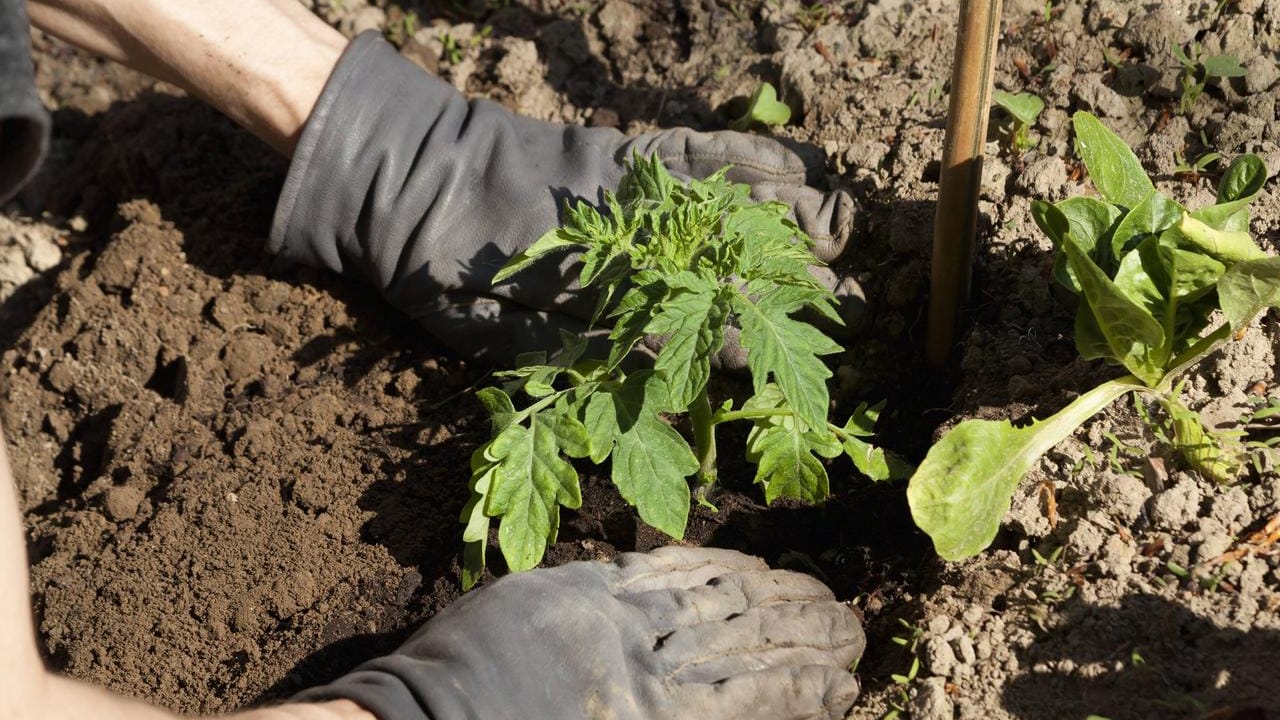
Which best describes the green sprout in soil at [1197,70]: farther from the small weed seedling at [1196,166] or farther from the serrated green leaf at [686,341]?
the serrated green leaf at [686,341]

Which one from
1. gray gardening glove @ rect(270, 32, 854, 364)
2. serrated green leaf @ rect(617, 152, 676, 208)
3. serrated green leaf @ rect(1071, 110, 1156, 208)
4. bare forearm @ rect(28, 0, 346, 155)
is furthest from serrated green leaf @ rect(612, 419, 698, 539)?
bare forearm @ rect(28, 0, 346, 155)

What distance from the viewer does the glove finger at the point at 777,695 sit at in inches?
78.3

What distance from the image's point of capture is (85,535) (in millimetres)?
2580

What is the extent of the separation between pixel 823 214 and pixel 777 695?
117 centimetres

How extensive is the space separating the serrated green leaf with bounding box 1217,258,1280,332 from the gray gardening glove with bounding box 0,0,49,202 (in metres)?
2.05

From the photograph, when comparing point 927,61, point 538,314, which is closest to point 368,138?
point 538,314

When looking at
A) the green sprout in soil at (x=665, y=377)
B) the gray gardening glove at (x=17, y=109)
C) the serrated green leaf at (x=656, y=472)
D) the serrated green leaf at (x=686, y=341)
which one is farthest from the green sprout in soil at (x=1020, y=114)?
the gray gardening glove at (x=17, y=109)

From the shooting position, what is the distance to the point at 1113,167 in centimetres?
231

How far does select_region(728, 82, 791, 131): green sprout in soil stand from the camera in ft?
10.1

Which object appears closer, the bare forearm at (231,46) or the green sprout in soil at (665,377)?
the green sprout in soil at (665,377)

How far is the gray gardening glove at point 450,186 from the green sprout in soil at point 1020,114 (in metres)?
0.48

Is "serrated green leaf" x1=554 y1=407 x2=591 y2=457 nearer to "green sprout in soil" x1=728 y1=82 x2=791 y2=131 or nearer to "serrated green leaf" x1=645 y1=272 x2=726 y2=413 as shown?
"serrated green leaf" x1=645 y1=272 x2=726 y2=413

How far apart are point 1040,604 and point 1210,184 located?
3.66ft

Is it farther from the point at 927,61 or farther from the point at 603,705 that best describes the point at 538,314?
the point at 927,61
